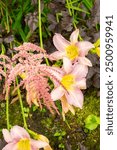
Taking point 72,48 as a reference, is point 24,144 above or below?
below

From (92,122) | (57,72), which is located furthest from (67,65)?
(92,122)

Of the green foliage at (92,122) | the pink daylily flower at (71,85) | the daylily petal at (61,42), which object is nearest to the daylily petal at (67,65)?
the pink daylily flower at (71,85)

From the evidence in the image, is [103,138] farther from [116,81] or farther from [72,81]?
[72,81]

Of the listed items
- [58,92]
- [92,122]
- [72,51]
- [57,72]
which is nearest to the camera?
[57,72]

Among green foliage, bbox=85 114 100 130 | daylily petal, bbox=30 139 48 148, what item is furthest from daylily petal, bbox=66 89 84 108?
green foliage, bbox=85 114 100 130

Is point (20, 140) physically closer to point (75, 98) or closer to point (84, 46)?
point (75, 98)

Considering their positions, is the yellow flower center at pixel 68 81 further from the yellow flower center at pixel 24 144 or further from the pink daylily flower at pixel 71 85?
the yellow flower center at pixel 24 144

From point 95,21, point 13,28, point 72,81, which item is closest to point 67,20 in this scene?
point 95,21
